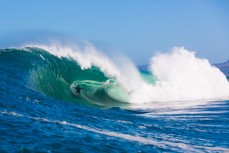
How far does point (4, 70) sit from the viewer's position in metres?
15.5

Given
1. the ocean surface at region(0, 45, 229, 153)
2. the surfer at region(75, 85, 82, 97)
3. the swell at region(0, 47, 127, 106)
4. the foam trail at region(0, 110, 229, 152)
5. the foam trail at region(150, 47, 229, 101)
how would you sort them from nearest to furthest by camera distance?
the ocean surface at region(0, 45, 229, 153) → the foam trail at region(0, 110, 229, 152) → the swell at region(0, 47, 127, 106) → the surfer at region(75, 85, 82, 97) → the foam trail at region(150, 47, 229, 101)

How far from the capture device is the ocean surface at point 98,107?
7410 mm

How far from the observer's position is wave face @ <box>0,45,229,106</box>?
18.8 metres

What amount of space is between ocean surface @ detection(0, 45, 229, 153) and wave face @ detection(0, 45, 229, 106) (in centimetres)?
7

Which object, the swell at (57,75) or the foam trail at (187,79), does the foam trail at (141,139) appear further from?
the foam trail at (187,79)

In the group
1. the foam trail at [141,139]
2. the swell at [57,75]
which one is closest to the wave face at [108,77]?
the swell at [57,75]

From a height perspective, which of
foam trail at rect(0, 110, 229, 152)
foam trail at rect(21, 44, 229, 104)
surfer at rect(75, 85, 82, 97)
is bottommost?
foam trail at rect(0, 110, 229, 152)

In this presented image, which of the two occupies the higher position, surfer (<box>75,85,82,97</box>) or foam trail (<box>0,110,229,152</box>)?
surfer (<box>75,85,82,97</box>)

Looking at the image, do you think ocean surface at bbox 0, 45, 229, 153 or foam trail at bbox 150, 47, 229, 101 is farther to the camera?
foam trail at bbox 150, 47, 229, 101

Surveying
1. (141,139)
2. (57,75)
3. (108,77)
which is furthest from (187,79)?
(141,139)

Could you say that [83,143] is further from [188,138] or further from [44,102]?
[44,102]

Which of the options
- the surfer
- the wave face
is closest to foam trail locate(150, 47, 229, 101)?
the wave face

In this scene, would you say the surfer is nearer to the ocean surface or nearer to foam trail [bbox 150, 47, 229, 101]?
→ the ocean surface

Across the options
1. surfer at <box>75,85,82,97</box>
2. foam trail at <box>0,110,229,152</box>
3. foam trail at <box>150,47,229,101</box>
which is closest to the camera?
foam trail at <box>0,110,229,152</box>
